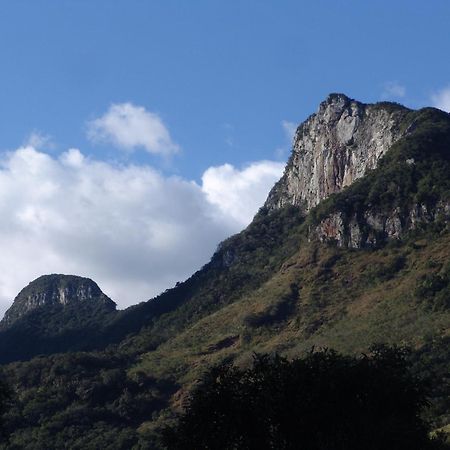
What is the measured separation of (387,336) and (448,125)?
7296cm

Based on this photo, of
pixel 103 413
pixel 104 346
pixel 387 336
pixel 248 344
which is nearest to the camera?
pixel 387 336

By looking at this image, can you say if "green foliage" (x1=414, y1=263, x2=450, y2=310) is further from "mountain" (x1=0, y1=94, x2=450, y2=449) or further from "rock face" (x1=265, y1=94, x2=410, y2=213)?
"rock face" (x1=265, y1=94, x2=410, y2=213)

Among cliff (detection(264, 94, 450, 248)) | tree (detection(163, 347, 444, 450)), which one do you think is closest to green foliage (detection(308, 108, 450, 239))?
cliff (detection(264, 94, 450, 248))

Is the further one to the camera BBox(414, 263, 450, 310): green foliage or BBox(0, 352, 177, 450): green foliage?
BBox(414, 263, 450, 310): green foliage

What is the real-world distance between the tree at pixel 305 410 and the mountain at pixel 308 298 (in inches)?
1060

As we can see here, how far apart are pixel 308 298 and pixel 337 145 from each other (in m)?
55.4

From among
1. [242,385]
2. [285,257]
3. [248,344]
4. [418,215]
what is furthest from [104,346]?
[242,385]

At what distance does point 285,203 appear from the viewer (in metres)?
184

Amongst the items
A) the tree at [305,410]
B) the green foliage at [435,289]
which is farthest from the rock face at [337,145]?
the tree at [305,410]

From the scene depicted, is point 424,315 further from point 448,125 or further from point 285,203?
point 285,203

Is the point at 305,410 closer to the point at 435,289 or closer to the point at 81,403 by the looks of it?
the point at 435,289

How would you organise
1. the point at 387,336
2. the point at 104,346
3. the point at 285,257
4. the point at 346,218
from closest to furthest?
the point at 387,336 → the point at 346,218 → the point at 285,257 → the point at 104,346

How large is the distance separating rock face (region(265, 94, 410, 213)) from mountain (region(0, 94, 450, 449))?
13.0 inches

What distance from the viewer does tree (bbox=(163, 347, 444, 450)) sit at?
36.8 m
